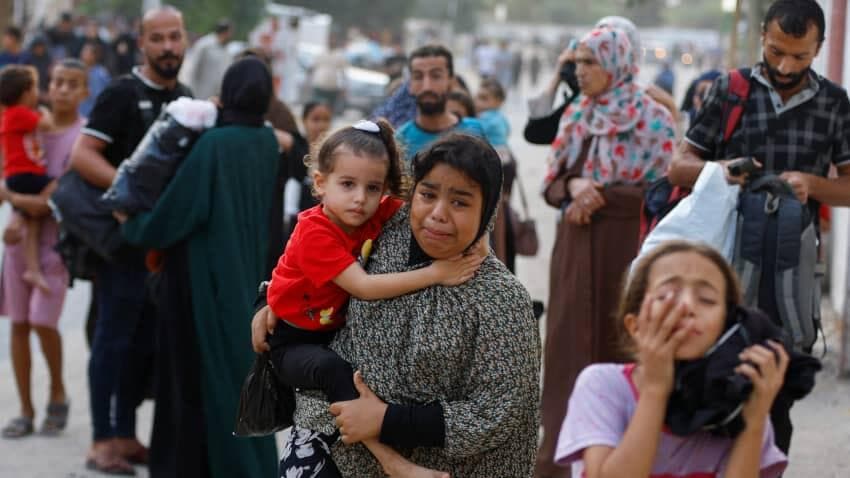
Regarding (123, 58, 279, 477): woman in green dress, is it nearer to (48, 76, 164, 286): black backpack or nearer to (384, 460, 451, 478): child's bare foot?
(48, 76, 164, 286): black backpack

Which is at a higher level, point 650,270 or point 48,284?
point 650,270

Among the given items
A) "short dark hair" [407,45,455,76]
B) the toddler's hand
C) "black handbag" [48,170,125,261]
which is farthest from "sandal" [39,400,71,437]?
the toddler's hand

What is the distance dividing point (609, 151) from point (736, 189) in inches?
72.8

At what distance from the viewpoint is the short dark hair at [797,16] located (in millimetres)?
4688

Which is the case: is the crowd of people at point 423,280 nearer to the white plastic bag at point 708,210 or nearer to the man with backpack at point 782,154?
the man with backpack at point 782,154

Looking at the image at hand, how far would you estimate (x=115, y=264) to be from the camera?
6617 millimetres

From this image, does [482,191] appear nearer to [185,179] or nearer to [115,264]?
[185,179]

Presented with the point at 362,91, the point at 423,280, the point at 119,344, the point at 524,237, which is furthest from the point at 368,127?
the point at 362,91

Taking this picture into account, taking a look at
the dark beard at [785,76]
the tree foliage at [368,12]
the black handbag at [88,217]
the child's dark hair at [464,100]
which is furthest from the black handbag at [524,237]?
the tree foliage at [368,12]

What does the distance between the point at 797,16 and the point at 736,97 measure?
351mm

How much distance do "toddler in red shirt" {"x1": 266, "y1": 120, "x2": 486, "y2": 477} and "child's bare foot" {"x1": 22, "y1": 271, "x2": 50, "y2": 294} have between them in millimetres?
3831

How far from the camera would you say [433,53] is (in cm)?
664

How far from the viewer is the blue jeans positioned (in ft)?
21.9

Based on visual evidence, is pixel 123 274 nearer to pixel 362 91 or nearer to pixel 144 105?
pixel 144 105
